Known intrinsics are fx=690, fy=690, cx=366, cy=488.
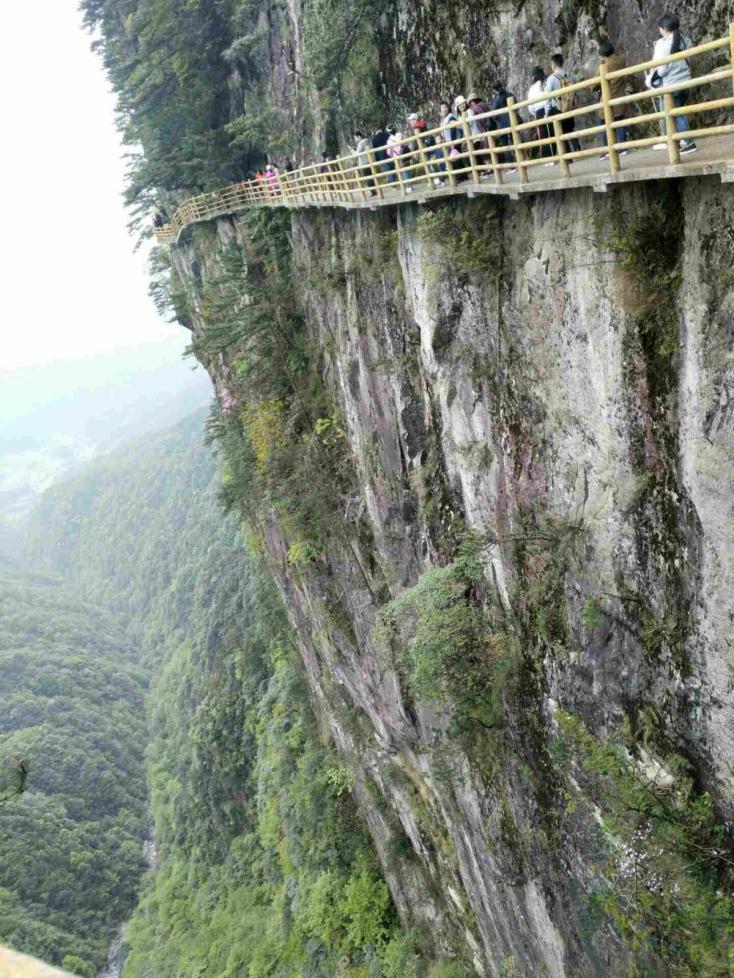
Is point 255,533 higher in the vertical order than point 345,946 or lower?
higher

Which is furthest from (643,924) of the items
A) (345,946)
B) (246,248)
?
(246,248)

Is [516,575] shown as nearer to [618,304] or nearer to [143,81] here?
[618,304]

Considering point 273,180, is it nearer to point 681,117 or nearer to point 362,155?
point 362,155

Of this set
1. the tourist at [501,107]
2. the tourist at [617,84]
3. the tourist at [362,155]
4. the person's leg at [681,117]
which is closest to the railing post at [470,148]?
the tourist at [501,107]

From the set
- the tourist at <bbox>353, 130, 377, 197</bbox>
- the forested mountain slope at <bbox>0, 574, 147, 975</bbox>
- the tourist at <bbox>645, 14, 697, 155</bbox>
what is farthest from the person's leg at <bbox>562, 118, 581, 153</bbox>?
the forested mountain slope at <bbox>0, 574, 147, 975</bbox>

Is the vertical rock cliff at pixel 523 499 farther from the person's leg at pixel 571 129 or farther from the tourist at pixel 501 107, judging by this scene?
the person's leg at pixel 571 129
